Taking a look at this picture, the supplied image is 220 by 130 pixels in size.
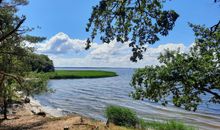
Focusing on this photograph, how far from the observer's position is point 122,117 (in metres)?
32.0

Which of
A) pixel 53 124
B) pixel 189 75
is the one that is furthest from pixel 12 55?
pixel 189 75

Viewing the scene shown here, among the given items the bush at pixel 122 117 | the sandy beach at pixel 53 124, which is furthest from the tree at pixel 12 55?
the bush at pixel 122 117

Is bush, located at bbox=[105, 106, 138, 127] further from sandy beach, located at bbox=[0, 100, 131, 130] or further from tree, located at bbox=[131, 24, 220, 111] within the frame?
tree, located at bbox=[131, 24, 220, 111]

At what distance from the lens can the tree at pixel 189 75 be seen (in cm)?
1875

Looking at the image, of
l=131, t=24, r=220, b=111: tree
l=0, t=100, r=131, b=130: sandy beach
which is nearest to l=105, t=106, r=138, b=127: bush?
l=0, t=100, r=131, b=130: sandy beach

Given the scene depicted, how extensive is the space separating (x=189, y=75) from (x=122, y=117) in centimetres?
1357

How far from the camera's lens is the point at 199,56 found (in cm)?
2019

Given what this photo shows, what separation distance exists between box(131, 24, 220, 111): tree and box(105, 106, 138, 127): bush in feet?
35.3

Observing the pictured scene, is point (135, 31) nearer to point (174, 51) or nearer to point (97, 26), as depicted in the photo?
point (97, 26)

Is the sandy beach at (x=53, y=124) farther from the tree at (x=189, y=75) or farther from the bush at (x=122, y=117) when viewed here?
the tree at (x=189, y=75)

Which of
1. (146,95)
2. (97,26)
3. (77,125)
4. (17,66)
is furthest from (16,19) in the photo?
(97,26)

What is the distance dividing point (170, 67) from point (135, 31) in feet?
32.1

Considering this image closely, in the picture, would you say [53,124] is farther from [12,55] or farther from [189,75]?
[189,75]

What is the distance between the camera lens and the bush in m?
31.5
